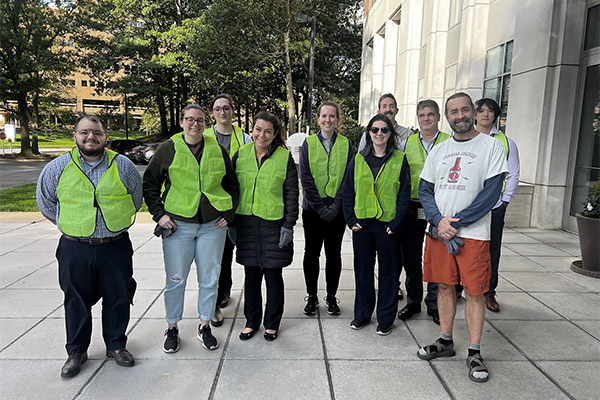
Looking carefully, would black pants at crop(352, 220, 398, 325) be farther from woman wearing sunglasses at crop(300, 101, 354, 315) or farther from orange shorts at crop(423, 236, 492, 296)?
orange shorts at crop(423, 236, 492, 296)

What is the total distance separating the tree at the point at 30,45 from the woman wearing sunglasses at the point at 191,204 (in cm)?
2783

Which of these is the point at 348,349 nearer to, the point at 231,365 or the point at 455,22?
the point at 231,365

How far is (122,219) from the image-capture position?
10.8 feet

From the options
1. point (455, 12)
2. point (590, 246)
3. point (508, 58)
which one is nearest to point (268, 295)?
point (590, 246)

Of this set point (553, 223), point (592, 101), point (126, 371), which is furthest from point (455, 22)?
point (126, 371)

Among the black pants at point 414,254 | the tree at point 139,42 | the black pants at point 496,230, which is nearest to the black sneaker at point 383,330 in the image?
the black pants at point 414,254

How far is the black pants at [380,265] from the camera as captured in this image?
13.1 ft

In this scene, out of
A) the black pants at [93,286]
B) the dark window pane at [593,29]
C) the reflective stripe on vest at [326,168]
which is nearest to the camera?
the black pants at [93,286]

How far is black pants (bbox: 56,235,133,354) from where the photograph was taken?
10.6 feet

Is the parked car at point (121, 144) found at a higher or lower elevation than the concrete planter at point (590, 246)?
higher

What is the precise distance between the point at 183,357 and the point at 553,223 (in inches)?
312

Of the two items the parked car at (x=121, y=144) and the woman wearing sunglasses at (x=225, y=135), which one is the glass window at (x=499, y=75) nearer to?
the woman wearing sunglasses at (x=225, y=135)

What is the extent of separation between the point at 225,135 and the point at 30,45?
28.2 meters

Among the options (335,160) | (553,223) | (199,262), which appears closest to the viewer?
(199,262)
